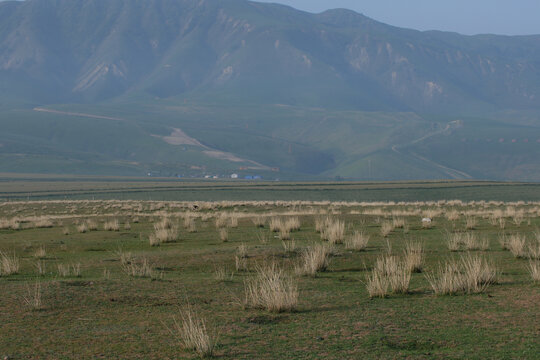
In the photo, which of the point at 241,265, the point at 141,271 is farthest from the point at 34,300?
the point at 241,265

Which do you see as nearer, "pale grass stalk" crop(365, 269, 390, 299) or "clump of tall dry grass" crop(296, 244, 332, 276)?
"pale grass stalk" crop(365, 269, 390, 299)

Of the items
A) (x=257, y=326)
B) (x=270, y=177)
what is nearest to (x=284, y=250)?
(x=257, y=326)

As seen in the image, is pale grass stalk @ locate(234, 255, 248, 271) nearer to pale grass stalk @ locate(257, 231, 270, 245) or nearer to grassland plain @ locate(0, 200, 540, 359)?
grassland plain @ locate(0, 200, 540, 359)

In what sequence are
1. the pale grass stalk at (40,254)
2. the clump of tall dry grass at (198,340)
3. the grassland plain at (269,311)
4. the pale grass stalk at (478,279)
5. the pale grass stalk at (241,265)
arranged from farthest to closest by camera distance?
the pale grass stalk at (40,254) < the pale grass stalk at (241,265) < the pale grass stalk at (478,279) < the grassland plain at (269,311) < the clump of tall dry grass at (198,340)

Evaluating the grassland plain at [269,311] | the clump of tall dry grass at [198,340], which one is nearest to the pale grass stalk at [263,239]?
the grassland plain at [269,311]

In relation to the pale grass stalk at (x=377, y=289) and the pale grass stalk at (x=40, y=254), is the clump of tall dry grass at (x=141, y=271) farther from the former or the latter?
the pale grass stalk at (x=377, y=289)

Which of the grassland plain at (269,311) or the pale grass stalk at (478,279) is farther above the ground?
the pale grass stalk at (478,279)

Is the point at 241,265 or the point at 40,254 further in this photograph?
the point at 40,254

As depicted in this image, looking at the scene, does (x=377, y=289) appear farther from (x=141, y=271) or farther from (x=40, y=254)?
(x=40, y=254)

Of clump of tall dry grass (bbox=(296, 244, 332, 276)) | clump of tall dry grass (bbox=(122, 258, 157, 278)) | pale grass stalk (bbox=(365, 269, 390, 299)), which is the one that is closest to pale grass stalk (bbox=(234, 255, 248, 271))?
clump of tall dry grass (bbox=(296, 244, 332, 276))

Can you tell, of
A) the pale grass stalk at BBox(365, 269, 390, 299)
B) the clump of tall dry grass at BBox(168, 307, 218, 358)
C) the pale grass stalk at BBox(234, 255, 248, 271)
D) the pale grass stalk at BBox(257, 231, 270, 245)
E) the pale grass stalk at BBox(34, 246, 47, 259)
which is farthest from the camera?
the pale grass stalk at BBox(257, 231, 270, 245)

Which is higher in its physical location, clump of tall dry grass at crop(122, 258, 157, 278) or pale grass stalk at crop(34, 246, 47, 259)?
clump of tall dry grass at crop(122, 258, 157, 278)

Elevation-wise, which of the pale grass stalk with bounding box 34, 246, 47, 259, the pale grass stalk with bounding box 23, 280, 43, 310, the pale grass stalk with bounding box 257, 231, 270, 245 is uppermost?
the pale grass stalk with bounding box 23, 280, 43, 310

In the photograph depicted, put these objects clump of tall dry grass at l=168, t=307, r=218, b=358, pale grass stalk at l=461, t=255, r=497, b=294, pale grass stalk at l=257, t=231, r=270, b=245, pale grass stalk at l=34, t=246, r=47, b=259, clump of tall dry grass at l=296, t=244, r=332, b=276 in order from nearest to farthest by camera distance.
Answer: clump of tall dry grass at l=168, t=307, r=218, b=358 → pale grass stalk at l=461, t=255, r=497, b=294 → clump of tall dry grass at l=296, t=244, r=332, b=276 → pale grass stalk at l=34, t=246, r=47, b=259 → pale grass stalk at l=257, t=231, r=270, b=245
